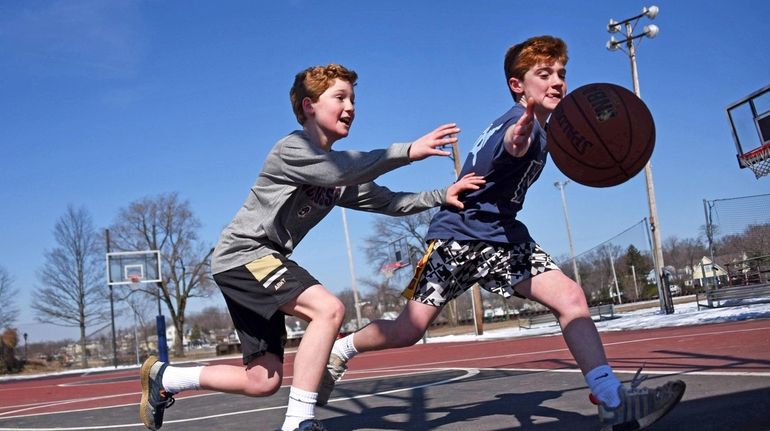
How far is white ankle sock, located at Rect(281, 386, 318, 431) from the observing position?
10.2 ft

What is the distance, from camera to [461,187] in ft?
11.8

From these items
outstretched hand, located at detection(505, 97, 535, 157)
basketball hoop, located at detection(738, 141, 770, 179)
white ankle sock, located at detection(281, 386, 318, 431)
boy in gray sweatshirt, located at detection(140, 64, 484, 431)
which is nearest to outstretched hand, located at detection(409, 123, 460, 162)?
boy in gray sweatshirt, located at detection(140, 64, 484, 431)

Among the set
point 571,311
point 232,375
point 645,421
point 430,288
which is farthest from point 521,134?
point 232,375

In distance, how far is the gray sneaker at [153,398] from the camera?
155 inches

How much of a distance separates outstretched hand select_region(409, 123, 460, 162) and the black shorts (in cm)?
77

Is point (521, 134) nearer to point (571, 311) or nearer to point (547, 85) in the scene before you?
point (547, 85)

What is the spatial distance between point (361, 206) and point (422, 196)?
35cm

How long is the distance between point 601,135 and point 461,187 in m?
0.72

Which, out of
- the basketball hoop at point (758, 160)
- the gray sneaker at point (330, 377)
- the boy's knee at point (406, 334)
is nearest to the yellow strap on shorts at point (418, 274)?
the boy's knee at point (406, 334)

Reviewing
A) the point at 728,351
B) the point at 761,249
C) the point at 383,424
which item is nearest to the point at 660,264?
the point at 761,249

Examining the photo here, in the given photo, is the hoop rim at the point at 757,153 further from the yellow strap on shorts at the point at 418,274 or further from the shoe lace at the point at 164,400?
the shoe lace at the point at 164,400

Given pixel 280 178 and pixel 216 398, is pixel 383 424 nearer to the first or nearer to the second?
pixel 280 178

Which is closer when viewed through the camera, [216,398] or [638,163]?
[638,163]

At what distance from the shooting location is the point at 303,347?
3.23 meters
